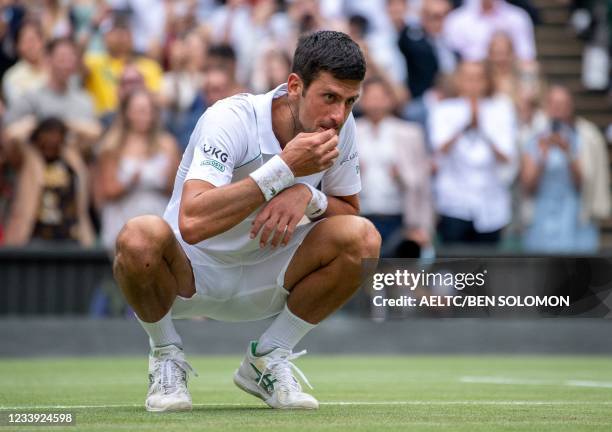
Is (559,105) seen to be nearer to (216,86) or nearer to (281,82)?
(281,82)

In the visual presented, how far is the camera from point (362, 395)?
7.74 meters

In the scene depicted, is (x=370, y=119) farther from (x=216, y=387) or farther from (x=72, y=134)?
(x=216, y=387)

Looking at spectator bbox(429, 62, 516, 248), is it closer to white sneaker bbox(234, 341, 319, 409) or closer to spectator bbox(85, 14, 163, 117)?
spectator bbox(85, 14, 163, 117)

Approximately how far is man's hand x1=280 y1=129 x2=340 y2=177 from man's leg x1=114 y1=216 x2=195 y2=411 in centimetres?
67

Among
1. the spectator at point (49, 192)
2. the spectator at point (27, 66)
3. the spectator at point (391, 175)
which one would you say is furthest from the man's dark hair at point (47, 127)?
the spectator at point (391, 175)

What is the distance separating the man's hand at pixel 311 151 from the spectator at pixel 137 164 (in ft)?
22.1

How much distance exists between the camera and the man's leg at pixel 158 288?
6180 mm

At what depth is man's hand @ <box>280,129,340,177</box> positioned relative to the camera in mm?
6102

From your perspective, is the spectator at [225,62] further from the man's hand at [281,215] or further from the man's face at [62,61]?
the man's hand at [281,215]

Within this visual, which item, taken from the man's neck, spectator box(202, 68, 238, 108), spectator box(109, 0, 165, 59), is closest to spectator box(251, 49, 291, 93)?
spectator box(202, 68, 238, 108)

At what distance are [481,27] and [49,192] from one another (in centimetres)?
584

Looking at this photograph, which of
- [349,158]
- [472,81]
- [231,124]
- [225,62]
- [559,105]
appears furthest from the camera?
[559,105]

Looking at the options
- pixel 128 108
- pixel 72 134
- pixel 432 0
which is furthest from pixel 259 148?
pixel 432 0

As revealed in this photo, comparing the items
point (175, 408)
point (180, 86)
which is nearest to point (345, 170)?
point (175, 408)
